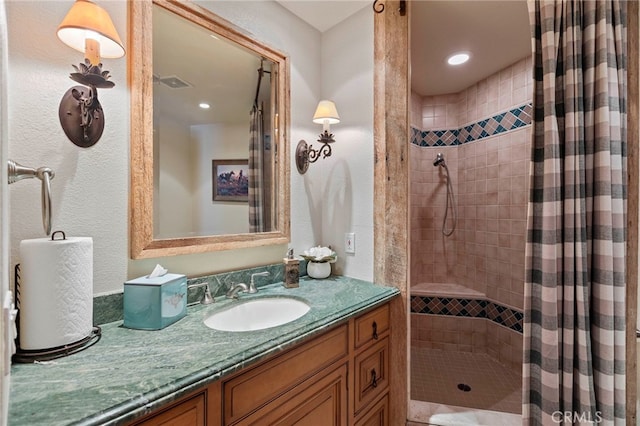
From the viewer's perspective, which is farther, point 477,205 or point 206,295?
point 477,205

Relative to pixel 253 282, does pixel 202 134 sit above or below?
above

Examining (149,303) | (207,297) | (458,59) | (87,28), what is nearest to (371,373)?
(207,297)

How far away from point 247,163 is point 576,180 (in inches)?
57.4

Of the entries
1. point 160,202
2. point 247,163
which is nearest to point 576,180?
point 247,163

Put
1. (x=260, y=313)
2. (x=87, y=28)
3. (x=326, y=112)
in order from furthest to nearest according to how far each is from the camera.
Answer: (x=326, y=112), (x=260, y=313), (x=87, y=28)

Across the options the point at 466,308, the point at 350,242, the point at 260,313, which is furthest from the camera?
the point at 466,308

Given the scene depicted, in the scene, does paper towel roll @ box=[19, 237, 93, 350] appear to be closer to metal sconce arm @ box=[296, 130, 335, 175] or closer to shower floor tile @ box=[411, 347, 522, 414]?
metal sconce arm @ box=[296, 130, 335, 175]

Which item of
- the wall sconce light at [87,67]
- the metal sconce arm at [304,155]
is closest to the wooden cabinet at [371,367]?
the metal sconce arm at [304,155]

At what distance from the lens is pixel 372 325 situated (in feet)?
4.47

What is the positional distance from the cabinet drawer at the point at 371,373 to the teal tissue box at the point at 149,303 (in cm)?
79

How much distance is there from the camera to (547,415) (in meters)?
1.22

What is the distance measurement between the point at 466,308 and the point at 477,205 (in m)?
0.97

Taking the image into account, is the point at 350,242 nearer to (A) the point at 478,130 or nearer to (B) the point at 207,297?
(B) the point at 207,297

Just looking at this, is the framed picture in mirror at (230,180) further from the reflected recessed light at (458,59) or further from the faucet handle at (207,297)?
the reflected recessed light at (458,59)
